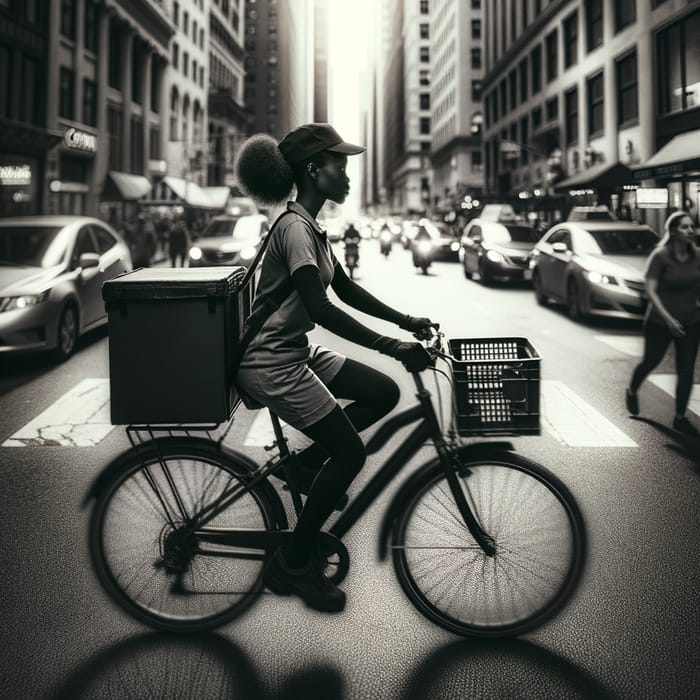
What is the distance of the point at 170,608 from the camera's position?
3.72 m

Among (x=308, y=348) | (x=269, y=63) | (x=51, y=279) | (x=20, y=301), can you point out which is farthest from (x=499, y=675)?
(x=269, y=63)

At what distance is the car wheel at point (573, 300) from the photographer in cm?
1533

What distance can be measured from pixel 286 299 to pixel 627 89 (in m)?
35.5

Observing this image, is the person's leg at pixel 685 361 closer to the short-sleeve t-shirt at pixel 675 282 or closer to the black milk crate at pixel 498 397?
the short-sleeve t-shirt at pixel 675 282

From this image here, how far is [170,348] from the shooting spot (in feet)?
11.4

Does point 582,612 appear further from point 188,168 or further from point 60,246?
point 188,168

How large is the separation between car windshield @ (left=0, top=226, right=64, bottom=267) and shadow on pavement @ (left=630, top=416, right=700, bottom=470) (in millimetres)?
7585

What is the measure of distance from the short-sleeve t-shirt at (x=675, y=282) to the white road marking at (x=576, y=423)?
1.09 metres

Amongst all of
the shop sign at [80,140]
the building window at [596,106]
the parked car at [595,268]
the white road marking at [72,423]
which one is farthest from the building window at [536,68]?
the white road marking at [72,423]

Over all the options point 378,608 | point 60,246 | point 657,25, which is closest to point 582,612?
point 378,608

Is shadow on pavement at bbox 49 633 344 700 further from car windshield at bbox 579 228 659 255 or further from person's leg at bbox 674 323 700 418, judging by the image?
car windshield at bbox 579 228 659 255

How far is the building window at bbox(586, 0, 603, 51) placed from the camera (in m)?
39.5

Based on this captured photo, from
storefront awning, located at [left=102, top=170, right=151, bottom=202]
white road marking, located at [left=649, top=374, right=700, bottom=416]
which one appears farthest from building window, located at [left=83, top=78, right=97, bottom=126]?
white road marking, located at [left=649, top=374, right=700, bottom=416]

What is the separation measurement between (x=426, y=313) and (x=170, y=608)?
1348 centimetres
